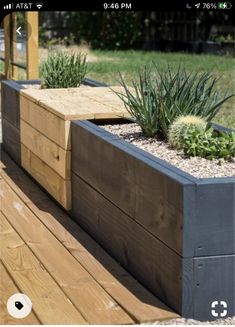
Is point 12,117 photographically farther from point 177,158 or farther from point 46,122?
point 177,158

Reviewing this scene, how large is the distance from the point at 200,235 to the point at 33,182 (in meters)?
3.03

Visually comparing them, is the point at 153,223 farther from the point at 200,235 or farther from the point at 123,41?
the point at 123,41

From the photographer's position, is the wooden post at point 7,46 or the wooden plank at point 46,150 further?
the wooden post at point 7,46

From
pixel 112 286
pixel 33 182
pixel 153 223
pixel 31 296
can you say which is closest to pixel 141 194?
pixel 153 223

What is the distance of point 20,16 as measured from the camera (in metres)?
9.46

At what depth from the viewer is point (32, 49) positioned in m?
8.67

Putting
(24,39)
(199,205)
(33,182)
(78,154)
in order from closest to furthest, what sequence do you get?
(199,205) < (78,154) < (33,182) < (24,39)

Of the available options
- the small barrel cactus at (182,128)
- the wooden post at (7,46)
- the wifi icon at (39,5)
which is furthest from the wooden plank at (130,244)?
the wooden post at (7,46)

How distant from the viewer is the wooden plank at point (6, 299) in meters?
3.51

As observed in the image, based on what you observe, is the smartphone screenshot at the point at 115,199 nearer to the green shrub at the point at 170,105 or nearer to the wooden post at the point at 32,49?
the green shrub at the point at 170,105

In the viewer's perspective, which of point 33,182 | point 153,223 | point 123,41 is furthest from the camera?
point 123,41

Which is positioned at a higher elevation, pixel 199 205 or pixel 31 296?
pixel 199 205

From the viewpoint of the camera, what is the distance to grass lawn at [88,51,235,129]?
11862 millimetres

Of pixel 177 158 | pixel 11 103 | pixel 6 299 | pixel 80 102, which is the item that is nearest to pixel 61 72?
pixel 11 103
